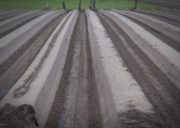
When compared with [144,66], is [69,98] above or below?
below

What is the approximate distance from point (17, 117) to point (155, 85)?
197 cm

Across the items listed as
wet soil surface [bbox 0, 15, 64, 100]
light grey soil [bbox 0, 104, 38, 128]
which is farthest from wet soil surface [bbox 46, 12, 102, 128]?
wet soil surface [bbox 0, 15, 64, 100]

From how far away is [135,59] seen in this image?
3.28 metres

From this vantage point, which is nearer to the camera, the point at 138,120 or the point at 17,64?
the point at 138,120

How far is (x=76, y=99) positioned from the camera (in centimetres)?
221

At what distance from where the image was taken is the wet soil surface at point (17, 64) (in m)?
2.51

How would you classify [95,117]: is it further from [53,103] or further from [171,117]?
[171,117]

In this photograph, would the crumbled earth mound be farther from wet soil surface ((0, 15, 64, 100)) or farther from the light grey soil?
wet soil surface ((0, 15, 64, 100))

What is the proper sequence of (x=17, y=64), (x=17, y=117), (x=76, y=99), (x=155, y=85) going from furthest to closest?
(x=17, y=64) → (x=155, y=85) → (x=76, y=99) → (x=17, y=117)

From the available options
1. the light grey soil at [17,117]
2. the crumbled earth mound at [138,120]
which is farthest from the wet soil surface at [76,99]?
the crumbled earth mound at [138,120]

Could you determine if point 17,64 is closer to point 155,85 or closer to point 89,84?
point 89,84

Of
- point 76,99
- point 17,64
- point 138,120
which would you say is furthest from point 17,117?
point 17,64

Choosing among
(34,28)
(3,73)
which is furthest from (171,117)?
(34,28)

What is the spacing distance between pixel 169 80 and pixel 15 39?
356 centimetres
